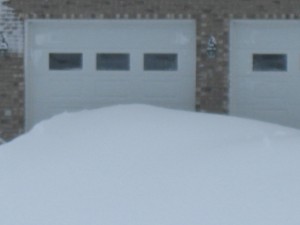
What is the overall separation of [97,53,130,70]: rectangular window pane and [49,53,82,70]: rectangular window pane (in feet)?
1.02

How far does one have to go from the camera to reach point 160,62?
13234 mm

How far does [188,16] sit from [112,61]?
138 centimetres

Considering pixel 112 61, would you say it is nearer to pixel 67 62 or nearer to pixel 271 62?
pixel 67 62

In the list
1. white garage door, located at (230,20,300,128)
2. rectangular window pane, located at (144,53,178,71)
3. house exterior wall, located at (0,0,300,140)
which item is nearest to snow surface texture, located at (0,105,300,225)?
house exterior wall, located at (0,0,300,140)

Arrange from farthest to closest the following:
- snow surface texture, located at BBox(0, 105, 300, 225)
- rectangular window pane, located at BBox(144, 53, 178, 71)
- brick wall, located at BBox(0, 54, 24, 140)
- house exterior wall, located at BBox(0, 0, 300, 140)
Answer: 1. rectangular window pane, located at BBox(144, 53, 178, 71)
2. brick wall, located at BBox(0, 54, 24, 140)
3. house exterior wall, located at BBox(0, 0, 300, 140)
4. snow surface texture, located at BBox(0, 105, 300, 225)

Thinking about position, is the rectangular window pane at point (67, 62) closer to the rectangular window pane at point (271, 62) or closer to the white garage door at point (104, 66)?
the white garage door at point (104, 66)

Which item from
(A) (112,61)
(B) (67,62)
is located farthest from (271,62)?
(B) (67,62)

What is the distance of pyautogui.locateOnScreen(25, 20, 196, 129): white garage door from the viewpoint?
1312 centimetres

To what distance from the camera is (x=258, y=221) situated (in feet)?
18.7

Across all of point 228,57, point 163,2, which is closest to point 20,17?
point 163,2

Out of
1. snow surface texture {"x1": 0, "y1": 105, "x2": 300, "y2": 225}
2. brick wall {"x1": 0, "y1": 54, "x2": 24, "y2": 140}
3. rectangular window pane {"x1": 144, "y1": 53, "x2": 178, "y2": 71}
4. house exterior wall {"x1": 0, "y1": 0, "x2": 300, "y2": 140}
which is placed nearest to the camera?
snow surface texture {"x1": 0, "y1": 105, "x2": 300, "y2": 225}

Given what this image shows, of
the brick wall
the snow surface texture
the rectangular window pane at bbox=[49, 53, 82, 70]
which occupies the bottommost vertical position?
the snow surface texture

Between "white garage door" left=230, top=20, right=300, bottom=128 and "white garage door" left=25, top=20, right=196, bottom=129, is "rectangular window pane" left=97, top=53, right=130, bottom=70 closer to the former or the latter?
"white garage door" left=25, top=20, right=196, bottom=129

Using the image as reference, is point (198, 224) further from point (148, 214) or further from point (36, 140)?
point (36, 140)
